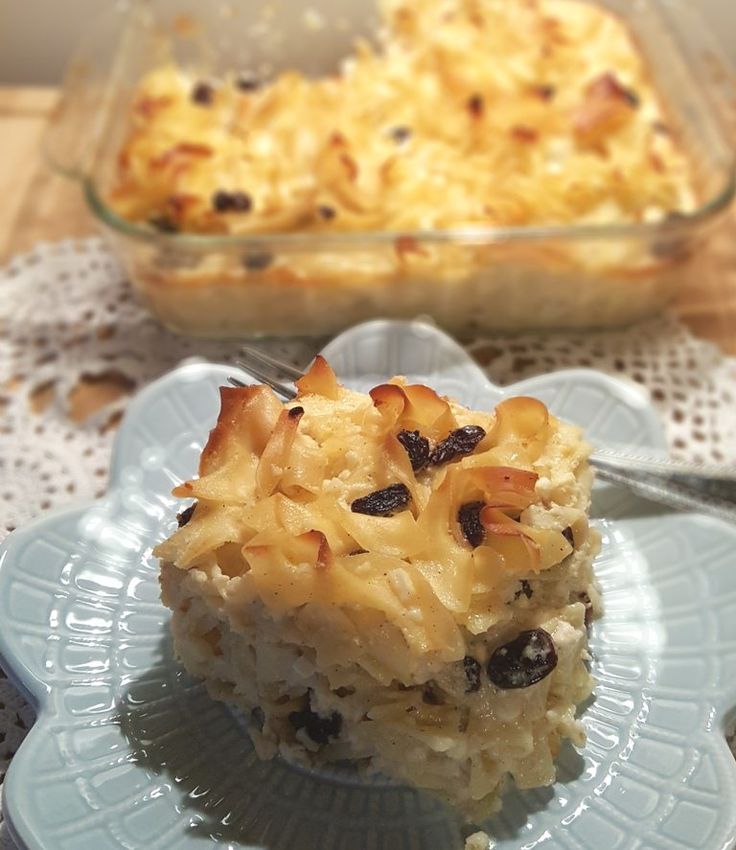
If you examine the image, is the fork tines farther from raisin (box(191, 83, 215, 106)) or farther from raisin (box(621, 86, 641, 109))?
raisin (box(621, 86, 641, 109))

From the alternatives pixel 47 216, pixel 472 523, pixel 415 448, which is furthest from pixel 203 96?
pixel 472 523

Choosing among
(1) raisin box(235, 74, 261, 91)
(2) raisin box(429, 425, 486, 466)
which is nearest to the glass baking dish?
(1) raisin box(235, 74, 261, 91)

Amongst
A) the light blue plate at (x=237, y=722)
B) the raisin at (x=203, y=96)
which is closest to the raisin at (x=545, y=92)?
the raisin at (x=203, y=96)

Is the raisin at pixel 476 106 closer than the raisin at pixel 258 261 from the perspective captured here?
No

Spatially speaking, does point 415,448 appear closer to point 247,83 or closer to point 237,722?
point 237,722

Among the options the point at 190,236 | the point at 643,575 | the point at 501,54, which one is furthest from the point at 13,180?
the point at 643,575

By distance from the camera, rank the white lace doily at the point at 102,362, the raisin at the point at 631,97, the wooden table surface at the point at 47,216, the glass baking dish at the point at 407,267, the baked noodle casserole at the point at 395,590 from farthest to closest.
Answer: the raisin at the point at 631,97
the wooden table surface at the point at 47,216
the glass baking dish at the point at 407,267
the white lace doily at the point at 102,362
the baked noodle casserole at the point at 395,590

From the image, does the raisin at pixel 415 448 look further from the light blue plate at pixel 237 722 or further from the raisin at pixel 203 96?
the raisin at pixel 203 96

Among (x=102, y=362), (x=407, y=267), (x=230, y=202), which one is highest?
A: (x=230, y=202)

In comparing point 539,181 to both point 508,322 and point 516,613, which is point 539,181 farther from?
point 516,613
